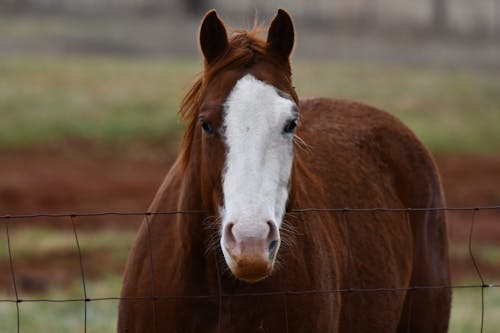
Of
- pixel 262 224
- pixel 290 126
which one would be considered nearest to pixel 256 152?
pixel 290 126

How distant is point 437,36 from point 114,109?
616 inches

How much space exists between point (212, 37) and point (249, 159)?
27.7 inches

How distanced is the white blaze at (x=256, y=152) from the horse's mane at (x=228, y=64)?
15 centimetres

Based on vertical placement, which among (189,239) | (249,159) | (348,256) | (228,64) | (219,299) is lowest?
(348,256)

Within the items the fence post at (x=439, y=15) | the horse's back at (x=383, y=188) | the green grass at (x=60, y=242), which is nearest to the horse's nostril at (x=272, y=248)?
the horse's back at (x=383, y=188)

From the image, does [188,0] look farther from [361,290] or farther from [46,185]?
[361,290]

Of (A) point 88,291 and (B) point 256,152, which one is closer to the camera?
(B) point 256,152

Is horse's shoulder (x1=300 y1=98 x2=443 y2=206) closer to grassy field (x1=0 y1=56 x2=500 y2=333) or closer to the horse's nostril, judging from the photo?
the horse's nostril

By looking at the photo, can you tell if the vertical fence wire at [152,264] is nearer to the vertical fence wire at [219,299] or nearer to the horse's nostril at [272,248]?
the vertical fence wire at [219,299]

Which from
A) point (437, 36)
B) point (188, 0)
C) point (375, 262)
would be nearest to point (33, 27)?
point (188, 0)

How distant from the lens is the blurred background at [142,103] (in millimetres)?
11914

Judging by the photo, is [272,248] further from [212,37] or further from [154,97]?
[154,97]

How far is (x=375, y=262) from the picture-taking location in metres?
5.64

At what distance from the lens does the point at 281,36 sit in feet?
15.2
